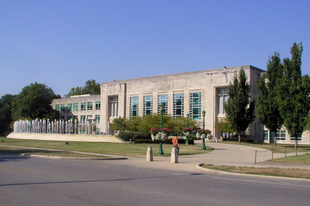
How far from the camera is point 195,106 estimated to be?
Answer: 66.1m

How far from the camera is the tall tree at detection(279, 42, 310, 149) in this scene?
123ft

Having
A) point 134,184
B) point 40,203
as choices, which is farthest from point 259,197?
point 40,203

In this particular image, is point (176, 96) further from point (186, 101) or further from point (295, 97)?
point (295, 97)

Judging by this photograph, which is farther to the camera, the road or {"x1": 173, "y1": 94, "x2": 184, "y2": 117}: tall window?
{"x1": 173, "y1": 94, "x2": 184, "y2": 117}: tall window

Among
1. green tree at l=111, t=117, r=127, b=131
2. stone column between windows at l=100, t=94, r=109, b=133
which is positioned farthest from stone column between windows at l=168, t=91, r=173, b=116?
stone column between windows at l=100, t=94, r=109, b=133

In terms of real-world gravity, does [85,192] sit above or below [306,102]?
Answer: below

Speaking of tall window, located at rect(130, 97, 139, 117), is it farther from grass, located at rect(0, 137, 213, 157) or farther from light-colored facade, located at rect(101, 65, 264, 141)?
grass, located at rect(0, 137, 213, 157)

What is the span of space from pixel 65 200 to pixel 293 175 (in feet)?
33.3

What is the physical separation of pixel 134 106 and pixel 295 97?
1739 inches

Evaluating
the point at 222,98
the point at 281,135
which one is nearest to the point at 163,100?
the point at 222,98

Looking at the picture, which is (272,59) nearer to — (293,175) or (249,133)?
(249,133)

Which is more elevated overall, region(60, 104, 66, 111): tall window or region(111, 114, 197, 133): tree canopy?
region(60, 104, 66, 111): tall window

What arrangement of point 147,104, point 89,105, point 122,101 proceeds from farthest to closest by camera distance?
point 89,105, point 122,101, point 147,104

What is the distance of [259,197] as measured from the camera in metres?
8.84
